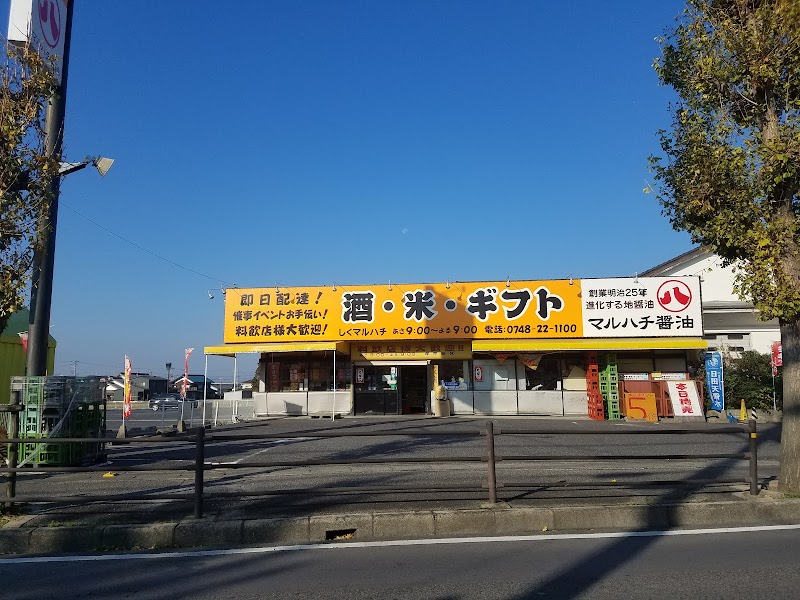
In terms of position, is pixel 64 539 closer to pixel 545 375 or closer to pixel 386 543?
pixel 386 543

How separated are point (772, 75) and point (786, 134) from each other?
2.47ft

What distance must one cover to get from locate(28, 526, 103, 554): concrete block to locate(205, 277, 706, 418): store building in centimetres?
1426

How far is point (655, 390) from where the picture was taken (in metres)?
20.6

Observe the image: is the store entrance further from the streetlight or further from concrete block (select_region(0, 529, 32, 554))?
concrete block (select_region(0, 529, 32, 554))

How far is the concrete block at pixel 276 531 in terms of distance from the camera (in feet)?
20.1

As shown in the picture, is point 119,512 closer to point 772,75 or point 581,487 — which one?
point 581,487

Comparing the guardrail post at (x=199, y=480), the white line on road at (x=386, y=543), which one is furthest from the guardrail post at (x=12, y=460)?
the guardrail post at (x=199, y=480)

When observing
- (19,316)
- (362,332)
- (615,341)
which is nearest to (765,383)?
(615,341)

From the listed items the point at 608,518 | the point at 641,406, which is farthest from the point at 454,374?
the point at 608,518

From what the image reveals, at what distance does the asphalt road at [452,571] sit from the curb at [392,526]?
13.2 inches

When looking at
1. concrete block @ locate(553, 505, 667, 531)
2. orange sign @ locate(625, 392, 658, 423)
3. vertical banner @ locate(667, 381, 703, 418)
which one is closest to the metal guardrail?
concrete block @ locate(553, 505, 667, 531)

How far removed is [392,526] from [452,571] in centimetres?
135

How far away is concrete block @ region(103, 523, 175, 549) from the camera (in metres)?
5.98

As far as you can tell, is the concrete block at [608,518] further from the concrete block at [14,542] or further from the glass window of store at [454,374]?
the glass window of store at [454,374]
